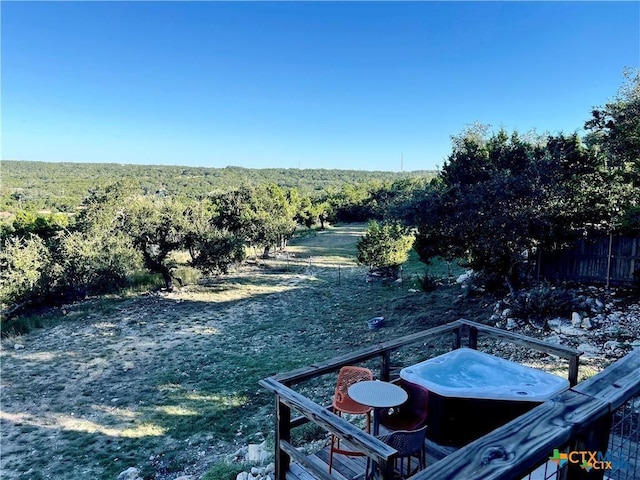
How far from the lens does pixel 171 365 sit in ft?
31.3

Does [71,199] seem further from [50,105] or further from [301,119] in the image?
[301,119]

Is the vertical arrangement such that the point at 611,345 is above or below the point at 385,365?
below

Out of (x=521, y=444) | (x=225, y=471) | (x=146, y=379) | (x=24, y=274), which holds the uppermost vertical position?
(x=521, y=444)

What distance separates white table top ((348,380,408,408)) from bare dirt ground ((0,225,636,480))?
336 cm

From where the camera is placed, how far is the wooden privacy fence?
9031 mm

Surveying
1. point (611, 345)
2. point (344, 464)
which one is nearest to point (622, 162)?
point (611, 345)

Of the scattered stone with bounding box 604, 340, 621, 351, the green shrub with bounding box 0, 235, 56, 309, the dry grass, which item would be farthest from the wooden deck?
the green shrub with bounding box 0, 235, 56, 309

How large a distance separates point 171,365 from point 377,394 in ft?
25.1

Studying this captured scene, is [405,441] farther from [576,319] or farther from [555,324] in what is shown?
[576,319]

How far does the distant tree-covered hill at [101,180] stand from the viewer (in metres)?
39.3

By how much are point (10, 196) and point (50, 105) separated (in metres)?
12.2

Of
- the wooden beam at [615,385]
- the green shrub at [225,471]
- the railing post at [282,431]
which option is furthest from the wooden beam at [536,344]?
the green shrub at [225,471]

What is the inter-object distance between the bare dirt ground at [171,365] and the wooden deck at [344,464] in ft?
9.36

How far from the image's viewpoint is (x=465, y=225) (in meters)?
9.44
